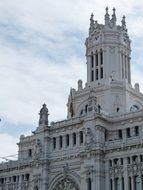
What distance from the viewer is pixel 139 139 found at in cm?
8338

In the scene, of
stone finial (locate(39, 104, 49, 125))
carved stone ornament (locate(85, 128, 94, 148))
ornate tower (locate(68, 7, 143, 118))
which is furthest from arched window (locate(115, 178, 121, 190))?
stone finial (locate(39, 104, 49, 125))

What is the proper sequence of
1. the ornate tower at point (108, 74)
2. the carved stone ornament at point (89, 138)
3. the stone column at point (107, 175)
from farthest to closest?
the ornate tower at point (108, 74)
the carved stone ornament at point (89, 138)
the stone column at point (107, 175)

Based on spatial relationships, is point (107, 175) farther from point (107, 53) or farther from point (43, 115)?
point (107, 53)

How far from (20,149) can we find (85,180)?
25.4 m

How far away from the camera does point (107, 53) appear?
10544cm

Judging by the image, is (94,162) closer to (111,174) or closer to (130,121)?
(111,174)

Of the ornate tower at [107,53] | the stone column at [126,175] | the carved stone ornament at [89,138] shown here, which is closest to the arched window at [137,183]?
the stone column at [126,175]

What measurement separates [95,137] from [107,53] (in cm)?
2464

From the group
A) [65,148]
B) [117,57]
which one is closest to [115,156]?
[65,148]

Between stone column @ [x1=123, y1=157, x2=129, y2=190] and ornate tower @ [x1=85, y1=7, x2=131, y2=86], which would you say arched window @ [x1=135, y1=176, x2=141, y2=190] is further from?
ornate tower @ [x1=85, y1=7, x2=131, y2=86]

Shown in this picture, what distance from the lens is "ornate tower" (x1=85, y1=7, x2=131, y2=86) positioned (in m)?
104

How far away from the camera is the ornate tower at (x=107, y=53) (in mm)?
104438

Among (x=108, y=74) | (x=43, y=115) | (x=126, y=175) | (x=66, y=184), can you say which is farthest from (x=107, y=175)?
(x=108, y=74)

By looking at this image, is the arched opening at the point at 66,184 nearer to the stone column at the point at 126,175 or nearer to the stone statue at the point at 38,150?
the stone statue at the point at 38,150
